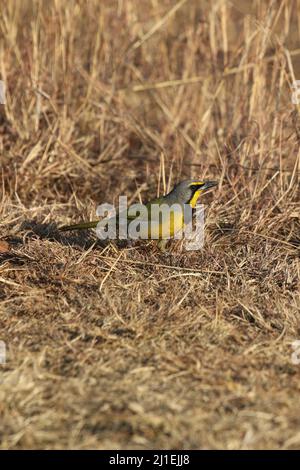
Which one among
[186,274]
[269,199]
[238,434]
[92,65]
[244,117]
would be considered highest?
[92,65]

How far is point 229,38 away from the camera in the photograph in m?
7.21

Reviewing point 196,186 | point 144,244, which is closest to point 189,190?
point 196,186

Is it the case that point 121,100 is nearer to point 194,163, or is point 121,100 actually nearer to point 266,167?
point 194,163

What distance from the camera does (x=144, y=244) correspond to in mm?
4672

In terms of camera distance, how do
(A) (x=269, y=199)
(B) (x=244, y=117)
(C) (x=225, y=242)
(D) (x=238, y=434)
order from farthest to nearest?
(B) (x=244, y=117)
(A) (x=269, y=199)
(C) (x=225, y=242)
(D) (x=238, y=434)

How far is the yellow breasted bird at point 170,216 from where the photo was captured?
14.8ft

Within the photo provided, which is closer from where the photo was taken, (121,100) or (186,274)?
(186,274)

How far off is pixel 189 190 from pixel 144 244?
529 millimetres

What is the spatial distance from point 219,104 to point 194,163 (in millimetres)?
870

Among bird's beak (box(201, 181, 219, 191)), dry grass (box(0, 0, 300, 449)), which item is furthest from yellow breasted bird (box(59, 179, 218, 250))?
dry grass (box(0, 0, 300, 449))

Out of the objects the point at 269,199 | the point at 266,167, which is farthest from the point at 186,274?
the point at 266,167

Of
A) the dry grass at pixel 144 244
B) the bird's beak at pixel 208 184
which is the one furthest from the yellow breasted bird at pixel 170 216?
the dry grass at pixel 144 244

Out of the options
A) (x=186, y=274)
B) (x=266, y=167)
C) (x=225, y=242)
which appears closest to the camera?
(x=186, y=274)

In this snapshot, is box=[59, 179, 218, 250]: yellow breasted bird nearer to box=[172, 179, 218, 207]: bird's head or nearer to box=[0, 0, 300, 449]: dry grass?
box=[172, 179, 218, 207]: bird's head
